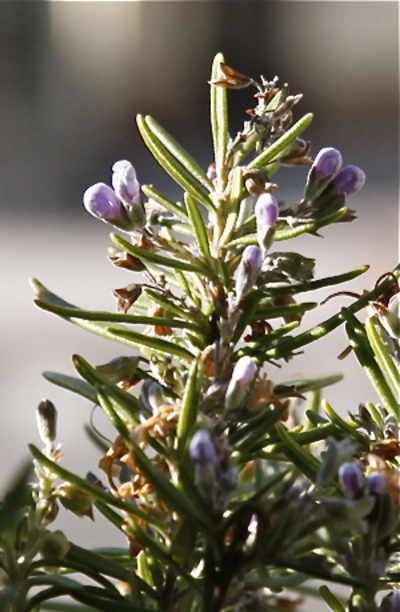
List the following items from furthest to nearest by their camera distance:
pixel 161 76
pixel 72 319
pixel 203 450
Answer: pixel 161 76 → pixel 72 319 → pixel 203 450

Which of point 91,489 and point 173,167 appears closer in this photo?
point 91,489

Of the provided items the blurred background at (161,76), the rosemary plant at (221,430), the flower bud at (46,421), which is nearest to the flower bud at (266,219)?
the rosemary plant at (221,430)

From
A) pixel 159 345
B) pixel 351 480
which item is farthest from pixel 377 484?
pixel 159 345

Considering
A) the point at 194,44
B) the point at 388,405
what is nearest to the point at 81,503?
the point at 388,405

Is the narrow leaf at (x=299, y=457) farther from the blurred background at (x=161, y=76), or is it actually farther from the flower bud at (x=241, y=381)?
the blurred background at (x=161, y=76)

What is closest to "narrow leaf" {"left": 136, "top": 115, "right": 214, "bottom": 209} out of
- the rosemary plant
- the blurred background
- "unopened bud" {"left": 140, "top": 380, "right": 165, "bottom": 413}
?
the rosemary plant

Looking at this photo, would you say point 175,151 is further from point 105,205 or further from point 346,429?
point 346,429
